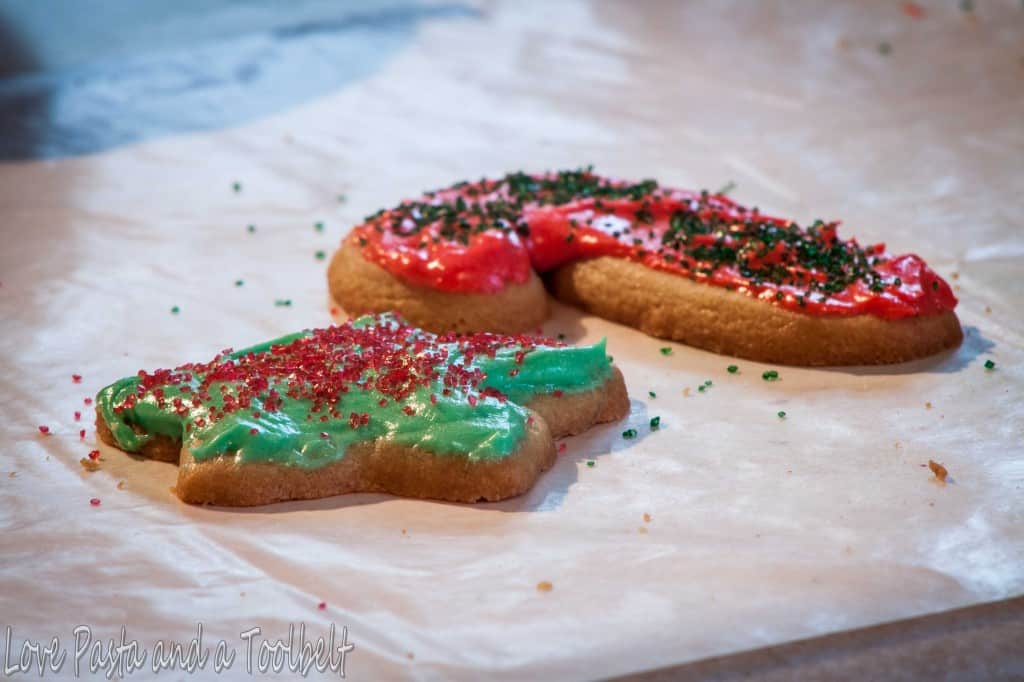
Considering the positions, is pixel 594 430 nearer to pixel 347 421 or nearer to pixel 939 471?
pixel 347 421

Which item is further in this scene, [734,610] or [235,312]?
[235,312]

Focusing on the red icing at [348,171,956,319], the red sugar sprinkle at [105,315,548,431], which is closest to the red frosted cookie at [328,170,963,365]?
the red icing at [348,171,956,319]

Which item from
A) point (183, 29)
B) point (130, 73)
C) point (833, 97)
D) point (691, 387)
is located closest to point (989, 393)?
point (691, 387)

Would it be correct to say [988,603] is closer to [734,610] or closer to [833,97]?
[734,610]

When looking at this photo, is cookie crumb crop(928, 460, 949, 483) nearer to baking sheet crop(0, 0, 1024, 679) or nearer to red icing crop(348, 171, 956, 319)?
baking sheet crop(0, 0, 1024, 679)

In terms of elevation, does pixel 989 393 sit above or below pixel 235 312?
above

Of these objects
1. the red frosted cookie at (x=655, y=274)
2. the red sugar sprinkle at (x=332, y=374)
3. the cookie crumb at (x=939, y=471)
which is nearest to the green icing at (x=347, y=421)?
the red sugar sprinkle at (x=332, y=374)

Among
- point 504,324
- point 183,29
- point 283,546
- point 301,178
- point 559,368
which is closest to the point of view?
point 283,546
